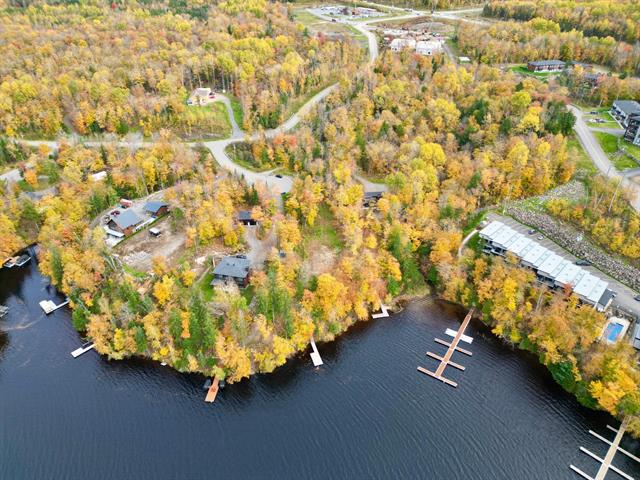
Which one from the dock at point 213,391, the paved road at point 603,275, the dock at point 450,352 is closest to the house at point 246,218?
the dock at point 213,391

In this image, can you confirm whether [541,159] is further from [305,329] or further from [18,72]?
[18,72]

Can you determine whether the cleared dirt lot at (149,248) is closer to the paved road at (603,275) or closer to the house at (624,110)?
the paved road at (603,275)

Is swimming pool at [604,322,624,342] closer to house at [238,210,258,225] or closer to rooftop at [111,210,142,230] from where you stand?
house at [238,210,258,225]

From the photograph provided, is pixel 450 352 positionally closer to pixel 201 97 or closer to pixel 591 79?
pixel 201 97

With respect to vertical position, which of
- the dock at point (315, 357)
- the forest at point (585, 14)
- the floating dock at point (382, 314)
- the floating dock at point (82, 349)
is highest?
the forest at point (585, 14)

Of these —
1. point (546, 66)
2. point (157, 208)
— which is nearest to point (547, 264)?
point (157, 208)

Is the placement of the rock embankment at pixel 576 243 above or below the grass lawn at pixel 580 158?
below

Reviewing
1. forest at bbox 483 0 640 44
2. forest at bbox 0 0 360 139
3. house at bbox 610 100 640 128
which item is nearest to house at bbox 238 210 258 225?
forest at bbox 0 0 360 139
